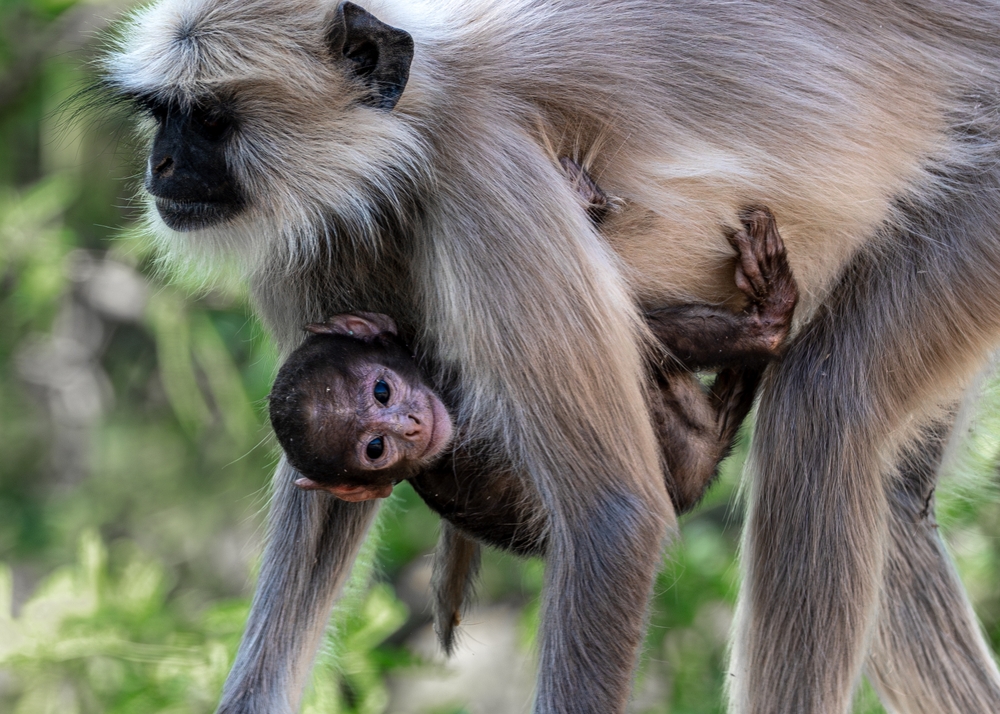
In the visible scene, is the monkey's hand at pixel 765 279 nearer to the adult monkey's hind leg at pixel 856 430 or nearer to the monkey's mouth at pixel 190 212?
the adult monkey's hind leg at pixel 856 430

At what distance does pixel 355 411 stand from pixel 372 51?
2.45ft

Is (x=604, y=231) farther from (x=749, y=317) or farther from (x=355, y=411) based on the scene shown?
(x=355, y=411)

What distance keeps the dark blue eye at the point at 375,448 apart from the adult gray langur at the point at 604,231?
18cm

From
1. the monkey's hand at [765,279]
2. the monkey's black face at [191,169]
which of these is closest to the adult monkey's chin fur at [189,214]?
the monkey's black face at [191,169]

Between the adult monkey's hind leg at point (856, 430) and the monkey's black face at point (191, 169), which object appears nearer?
the monkey's black face at point (191, 169)

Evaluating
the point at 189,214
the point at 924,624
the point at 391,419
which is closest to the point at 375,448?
the point at 391,419

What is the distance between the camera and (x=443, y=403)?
8.30 ft

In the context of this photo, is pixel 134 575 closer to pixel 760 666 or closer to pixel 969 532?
pixel 760 666

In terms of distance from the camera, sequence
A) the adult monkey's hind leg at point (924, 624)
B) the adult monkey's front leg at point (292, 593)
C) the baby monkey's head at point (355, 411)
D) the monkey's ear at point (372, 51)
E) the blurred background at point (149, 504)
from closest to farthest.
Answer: the monkey's ear at point (372, 51) → the baby monkey's head at point (355, 411) → the adult monkey's front leg at point (292, 593) → the adult monkey's hind leg at point (924, 624) → the blurred background at point (149, 504)

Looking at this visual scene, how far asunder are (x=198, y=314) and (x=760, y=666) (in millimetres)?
2396

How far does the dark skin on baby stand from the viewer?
7.79 ft

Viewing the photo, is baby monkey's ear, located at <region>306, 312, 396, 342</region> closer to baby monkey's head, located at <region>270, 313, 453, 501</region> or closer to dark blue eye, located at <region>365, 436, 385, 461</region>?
baby monkey's head, located at <region>270, 313, 453, 501</region>

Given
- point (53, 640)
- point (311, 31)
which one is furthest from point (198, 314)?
point (311, 31)

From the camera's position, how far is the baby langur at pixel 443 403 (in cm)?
238
